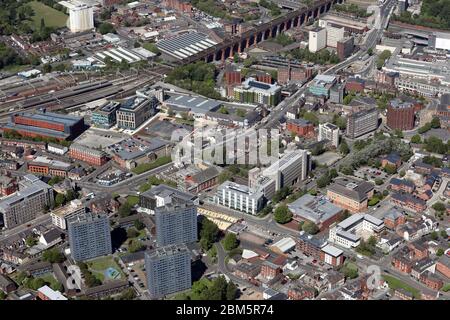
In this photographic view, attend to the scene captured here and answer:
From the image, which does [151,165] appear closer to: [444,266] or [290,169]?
[290,169]

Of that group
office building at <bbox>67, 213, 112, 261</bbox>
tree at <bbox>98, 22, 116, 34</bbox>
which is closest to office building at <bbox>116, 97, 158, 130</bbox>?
office building at <bbox>67, 213, 112, 261</bbox>

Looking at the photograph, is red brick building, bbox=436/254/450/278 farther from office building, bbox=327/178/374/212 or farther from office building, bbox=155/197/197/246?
office building, bbox=155/197/197/246

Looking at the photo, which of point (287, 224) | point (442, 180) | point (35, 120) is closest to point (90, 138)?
point (35, 120)

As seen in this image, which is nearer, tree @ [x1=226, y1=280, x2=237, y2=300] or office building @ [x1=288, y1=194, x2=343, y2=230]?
tree @ [x1=226, y1=280, x2=237, y2=300]

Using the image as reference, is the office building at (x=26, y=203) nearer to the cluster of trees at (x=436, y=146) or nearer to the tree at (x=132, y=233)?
the tree at (x=132, y=233)

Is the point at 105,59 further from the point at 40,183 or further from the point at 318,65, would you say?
the point at 40,183

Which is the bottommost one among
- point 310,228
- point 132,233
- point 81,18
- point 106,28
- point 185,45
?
point 132,233

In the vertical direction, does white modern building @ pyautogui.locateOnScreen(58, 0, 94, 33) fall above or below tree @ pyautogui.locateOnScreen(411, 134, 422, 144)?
above

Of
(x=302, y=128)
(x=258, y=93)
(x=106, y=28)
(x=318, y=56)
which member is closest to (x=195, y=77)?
(x=258, y=93)
